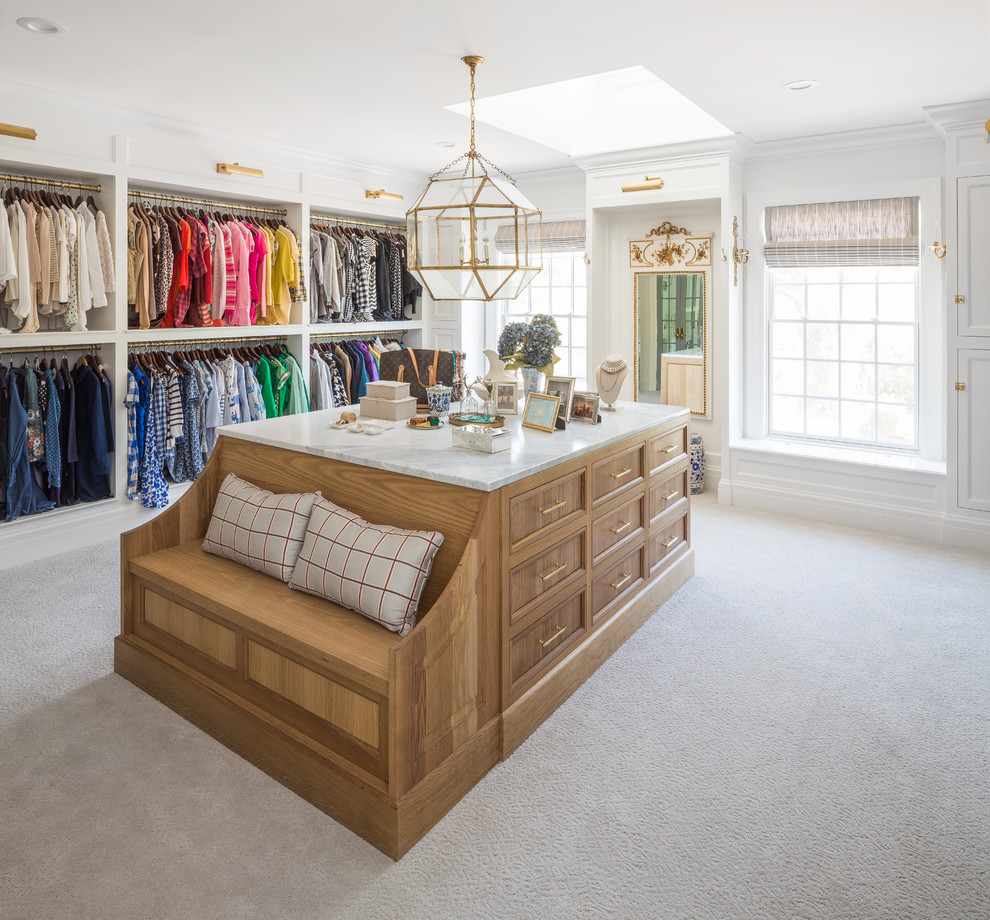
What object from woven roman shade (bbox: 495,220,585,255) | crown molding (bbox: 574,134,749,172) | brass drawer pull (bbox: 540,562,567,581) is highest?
crown molding (bbox: 574,134,749,172)

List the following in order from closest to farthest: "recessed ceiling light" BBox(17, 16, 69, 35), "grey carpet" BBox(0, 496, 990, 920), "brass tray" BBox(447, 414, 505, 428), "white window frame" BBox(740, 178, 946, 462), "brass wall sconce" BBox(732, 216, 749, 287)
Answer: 1. "grey carpet" BBox(0, 496, 990, 920)
2. "brass tray" BBox(447, 414, 505, 428)
3. "recessed ceiling light" BBox(17, 16, 69, 35)
4. "white window frame" BBox(740, 178, 946, 462)
5. "brass wall sconce" BBox(732, 216, 749, 287)

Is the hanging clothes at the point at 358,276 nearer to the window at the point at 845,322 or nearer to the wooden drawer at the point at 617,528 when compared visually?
the window at the point at 845,322

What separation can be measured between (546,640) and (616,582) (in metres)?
0.59

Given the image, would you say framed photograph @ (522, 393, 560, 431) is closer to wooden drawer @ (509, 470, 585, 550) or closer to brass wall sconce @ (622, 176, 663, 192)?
wooden drawer @ (509, 470, 585, 550)

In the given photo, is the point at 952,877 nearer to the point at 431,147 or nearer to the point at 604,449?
the point at 604,449

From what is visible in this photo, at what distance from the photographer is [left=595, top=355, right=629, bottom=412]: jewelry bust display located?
3.47m

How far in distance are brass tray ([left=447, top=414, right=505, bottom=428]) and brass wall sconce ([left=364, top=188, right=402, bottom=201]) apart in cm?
321

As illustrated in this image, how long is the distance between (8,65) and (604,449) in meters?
3.27

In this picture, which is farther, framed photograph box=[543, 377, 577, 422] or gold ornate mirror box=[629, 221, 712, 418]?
gold ornate mirror box=[629, 221, 712, 418]

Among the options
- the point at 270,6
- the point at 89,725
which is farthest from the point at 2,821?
the point at 270,6

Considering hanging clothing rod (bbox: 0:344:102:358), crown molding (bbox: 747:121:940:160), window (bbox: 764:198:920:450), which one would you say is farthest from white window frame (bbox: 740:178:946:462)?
hanging clothing rod (bbox: 0:344:102:358)

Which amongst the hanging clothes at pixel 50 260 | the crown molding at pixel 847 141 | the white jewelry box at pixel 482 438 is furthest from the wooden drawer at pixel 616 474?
the hanging clothes at pixel 50 260

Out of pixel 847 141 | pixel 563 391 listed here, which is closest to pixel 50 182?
pixel 563 391

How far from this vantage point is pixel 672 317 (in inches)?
223
